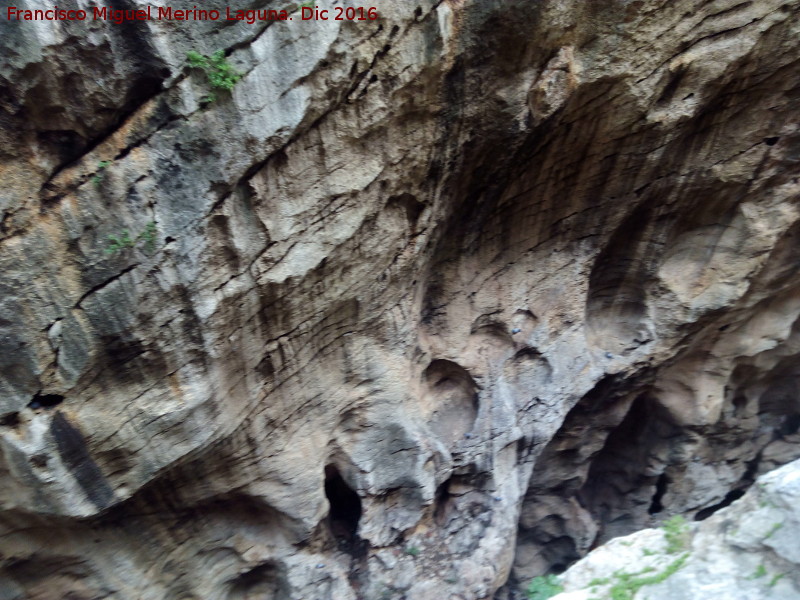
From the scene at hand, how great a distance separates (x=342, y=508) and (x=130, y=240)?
3157 mm

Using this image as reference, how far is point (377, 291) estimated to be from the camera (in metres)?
4.26

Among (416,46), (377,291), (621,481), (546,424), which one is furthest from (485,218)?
(621,481)

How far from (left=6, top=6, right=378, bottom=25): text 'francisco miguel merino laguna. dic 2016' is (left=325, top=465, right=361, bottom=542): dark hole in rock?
11.5 feet

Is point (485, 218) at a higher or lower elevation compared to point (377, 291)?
higher

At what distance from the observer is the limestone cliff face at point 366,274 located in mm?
3156

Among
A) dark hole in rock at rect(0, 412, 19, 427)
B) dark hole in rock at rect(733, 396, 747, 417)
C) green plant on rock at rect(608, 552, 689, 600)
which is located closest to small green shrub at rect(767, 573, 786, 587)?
green plant on rock at rect(608, 552, 689, 600)

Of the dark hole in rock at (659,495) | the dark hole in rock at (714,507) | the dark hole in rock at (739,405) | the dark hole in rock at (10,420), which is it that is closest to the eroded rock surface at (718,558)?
the dark hole in rock at (10,420)

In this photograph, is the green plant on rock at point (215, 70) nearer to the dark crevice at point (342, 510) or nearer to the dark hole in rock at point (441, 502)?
the dark crevice at point (342, 510)

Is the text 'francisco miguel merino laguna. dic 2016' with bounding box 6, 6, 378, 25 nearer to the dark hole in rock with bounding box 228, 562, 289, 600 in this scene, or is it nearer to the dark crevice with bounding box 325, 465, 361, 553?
A: the dark crevice with bounding box 325, 465, 361, 553

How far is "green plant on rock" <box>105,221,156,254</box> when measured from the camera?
3.20m

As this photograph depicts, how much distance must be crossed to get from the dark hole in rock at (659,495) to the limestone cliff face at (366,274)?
0.44m

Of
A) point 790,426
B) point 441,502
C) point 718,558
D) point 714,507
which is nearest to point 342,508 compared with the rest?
point 441,502

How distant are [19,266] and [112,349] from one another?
656mm

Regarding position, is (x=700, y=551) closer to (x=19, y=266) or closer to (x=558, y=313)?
(x=558, y=313)
